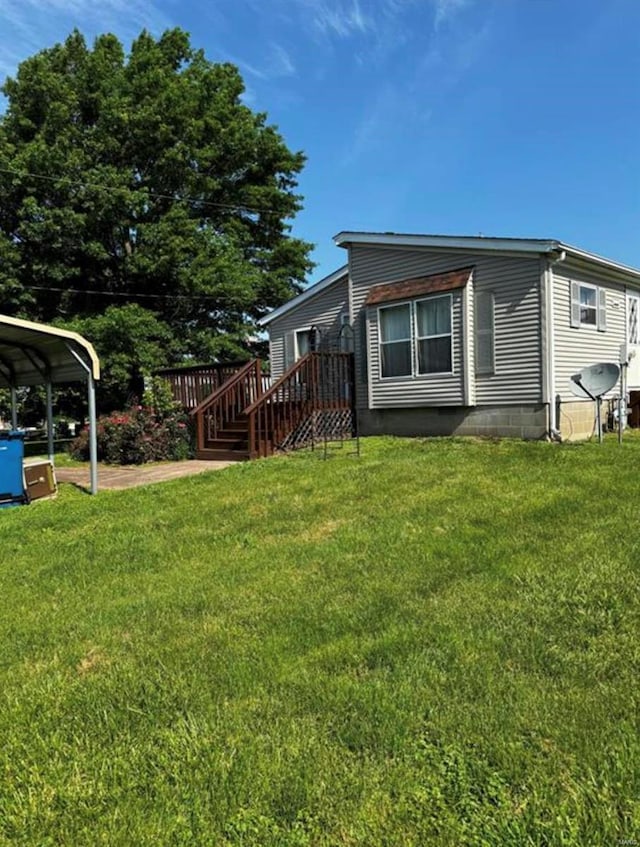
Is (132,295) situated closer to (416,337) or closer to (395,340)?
(395,340)

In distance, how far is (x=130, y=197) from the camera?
1697 cm

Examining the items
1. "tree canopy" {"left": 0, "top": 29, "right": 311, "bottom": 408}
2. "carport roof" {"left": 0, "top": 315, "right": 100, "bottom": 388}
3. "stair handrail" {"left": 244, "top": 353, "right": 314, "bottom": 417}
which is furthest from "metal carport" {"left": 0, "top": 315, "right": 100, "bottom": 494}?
"tree canopy" {"left": 0, "top": 29, "right": 311, "bottom": 408}

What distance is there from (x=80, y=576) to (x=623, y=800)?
3.78 m

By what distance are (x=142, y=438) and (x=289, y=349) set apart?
505 cm

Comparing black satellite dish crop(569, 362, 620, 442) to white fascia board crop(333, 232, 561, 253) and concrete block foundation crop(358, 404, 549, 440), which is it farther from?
white fascia board crop(333, 232, 561, 253)

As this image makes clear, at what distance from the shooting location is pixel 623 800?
1.76m

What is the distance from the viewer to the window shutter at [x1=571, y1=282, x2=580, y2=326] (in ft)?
33.1

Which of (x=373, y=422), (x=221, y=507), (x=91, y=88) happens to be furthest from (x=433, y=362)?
(x=91, y=88)

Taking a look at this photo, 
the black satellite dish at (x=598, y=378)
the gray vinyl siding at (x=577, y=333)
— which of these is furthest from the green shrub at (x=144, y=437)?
the black satellite dish at (x=598, y=378)

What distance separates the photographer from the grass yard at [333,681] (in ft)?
5.86

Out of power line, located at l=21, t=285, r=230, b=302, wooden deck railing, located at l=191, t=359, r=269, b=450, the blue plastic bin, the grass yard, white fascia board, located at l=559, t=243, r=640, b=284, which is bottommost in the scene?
the grass yard

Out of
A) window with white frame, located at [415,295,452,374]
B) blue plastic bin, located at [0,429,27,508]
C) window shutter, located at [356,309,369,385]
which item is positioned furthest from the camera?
window shutter, located at [356,309,369,385]

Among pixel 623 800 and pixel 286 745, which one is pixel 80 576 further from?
pixel 623 800

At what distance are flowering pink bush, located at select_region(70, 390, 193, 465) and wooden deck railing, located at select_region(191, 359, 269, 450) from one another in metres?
0.62
